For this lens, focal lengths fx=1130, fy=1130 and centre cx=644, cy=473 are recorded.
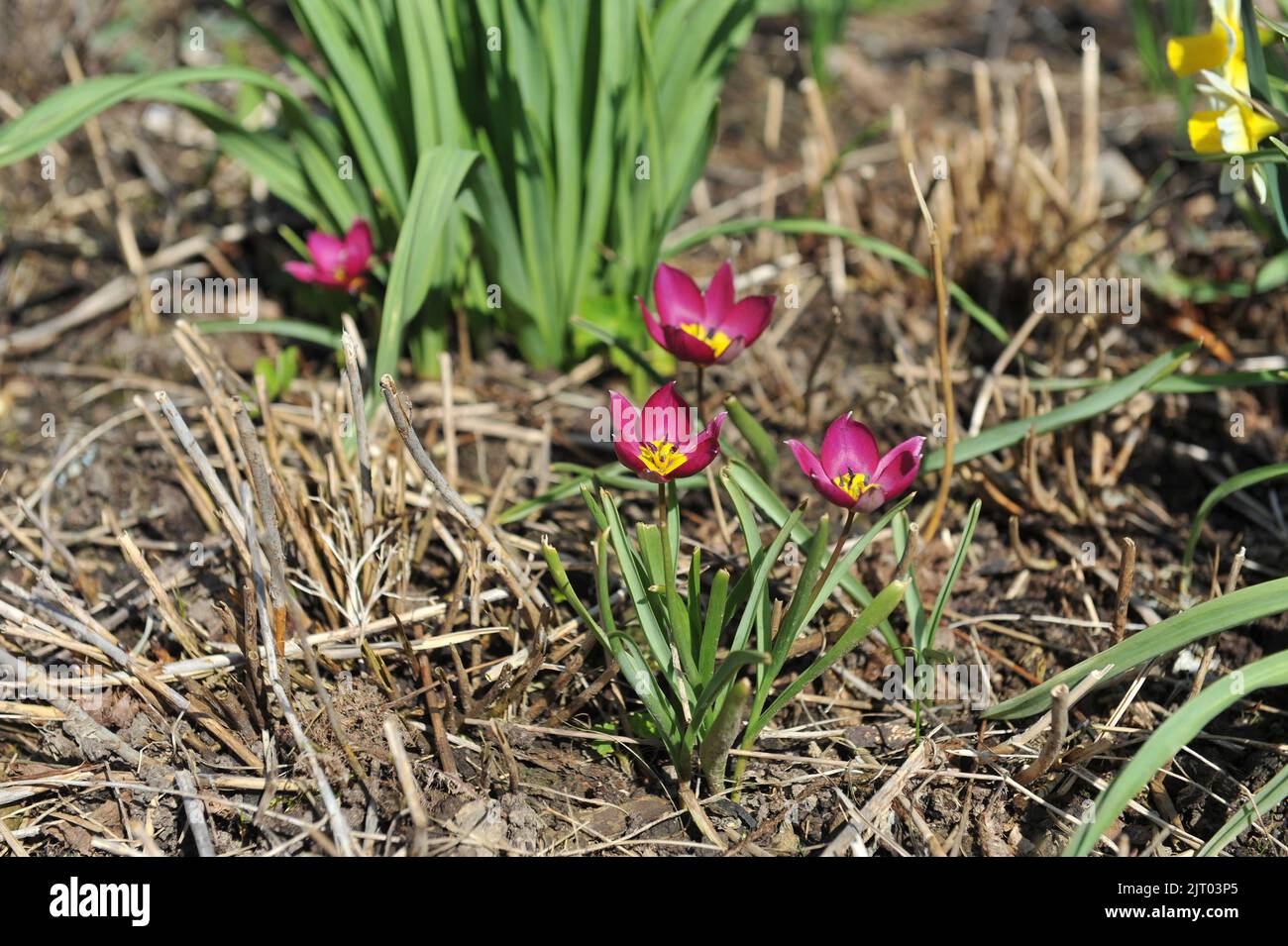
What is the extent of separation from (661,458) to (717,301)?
486 mm

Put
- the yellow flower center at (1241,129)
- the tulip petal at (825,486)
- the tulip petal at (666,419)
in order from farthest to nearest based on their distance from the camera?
the yellow flower center at (1241,129) → the tulip petal at (666,419) → the tulip petal at (825,486)

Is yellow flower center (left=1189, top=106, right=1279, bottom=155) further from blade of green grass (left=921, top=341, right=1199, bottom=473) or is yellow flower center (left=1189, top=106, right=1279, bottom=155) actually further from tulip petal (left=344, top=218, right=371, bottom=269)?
tulip petal (left=344, top=218, right=371, bottom=269)

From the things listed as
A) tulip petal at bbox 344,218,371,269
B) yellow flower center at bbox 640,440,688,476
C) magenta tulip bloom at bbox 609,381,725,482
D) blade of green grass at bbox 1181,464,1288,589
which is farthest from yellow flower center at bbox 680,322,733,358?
blade of green grass at bbox 1181,464,1288,589

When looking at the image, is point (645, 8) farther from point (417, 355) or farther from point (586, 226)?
point (417, 355)

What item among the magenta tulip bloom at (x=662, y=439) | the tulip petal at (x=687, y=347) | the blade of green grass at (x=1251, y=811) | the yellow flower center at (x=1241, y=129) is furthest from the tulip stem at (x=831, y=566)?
the yellow flower center at (x=1241, y=129)

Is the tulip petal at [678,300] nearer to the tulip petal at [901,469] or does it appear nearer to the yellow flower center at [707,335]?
the yellow flower center at [707,335]

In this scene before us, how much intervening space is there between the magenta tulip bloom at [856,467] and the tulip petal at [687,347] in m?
0.24

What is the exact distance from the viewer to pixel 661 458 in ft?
5.28

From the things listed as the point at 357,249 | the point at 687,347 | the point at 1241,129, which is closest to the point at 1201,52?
the point at 1241,129

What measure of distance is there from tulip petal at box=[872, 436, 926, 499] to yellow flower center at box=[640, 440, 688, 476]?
0.93 feet

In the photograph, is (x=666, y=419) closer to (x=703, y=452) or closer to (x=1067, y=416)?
(x=703, y=452)

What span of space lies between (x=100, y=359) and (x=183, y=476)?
2.24 ft

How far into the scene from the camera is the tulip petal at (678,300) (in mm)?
1976

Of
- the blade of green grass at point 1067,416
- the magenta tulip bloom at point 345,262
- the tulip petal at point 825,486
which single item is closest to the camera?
the tulip petal at point 825,486
